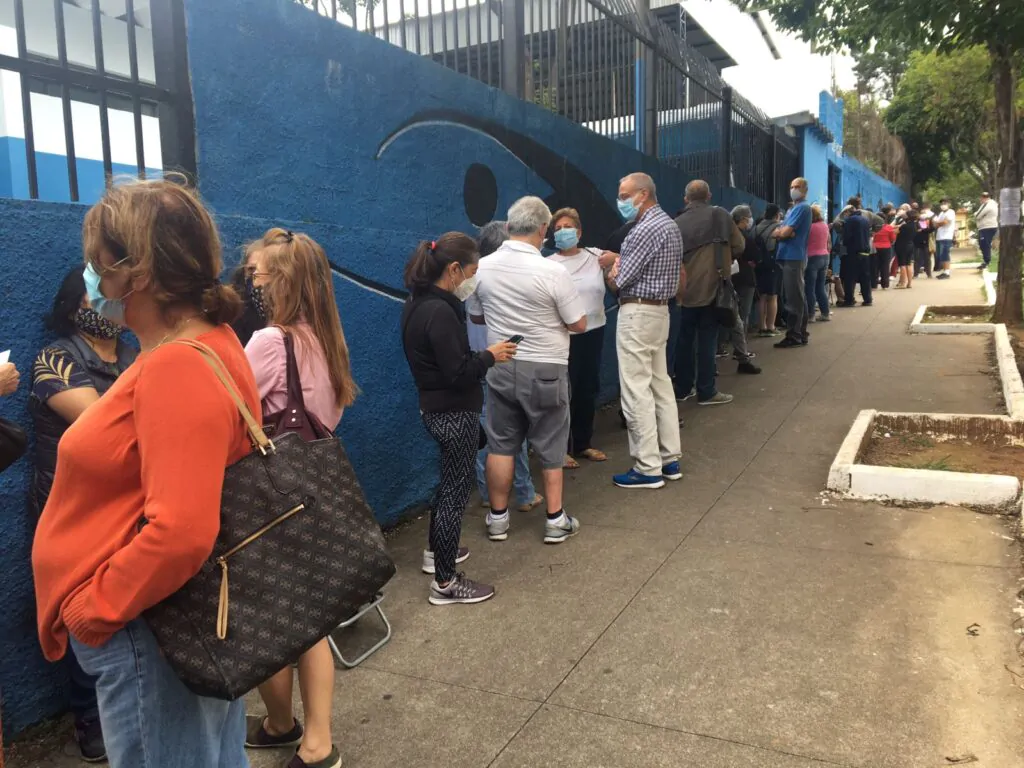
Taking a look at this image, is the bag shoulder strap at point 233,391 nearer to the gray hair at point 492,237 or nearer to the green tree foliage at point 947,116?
the gray hair at point 492,237

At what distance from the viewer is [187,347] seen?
1.53 meters

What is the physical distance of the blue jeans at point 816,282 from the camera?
436 inches

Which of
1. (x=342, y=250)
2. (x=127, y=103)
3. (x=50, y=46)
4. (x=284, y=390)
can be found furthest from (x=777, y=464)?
(x=50, y=46)

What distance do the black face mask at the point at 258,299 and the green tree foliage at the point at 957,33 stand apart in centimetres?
730

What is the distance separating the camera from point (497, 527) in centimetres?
445

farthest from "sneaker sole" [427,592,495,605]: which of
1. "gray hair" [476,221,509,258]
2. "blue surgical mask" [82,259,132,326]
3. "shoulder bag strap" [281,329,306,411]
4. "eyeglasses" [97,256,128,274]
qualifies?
"eyeglasses" [97,256,128,274]

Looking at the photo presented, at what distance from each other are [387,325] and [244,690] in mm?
3233

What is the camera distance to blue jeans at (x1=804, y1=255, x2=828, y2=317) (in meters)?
11.1

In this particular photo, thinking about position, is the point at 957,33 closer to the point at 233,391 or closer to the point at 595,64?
the point at 595,64

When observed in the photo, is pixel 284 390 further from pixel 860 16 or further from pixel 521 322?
pixel 860 16

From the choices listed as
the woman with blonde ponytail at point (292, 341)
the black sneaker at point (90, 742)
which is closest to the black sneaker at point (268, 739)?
the woman with blonde ponytail at point (292, 341)

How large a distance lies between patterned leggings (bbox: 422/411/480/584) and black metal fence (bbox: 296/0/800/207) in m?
2.38

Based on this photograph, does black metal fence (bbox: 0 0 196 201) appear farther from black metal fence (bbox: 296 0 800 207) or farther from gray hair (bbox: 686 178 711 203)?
gray hair (bbox: 686 178 711 203)

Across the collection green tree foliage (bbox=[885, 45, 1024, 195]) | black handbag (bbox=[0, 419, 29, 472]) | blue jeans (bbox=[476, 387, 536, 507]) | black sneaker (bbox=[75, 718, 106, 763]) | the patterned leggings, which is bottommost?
black sneaker (bbox=[75, 718, 106, 763])
